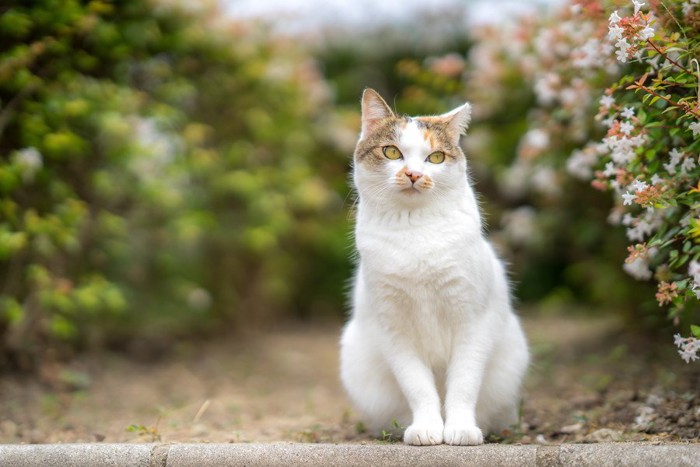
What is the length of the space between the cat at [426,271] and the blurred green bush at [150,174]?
7.49 ft

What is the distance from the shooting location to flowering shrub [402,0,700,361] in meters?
2.77

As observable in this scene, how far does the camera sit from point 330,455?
2.61 metres

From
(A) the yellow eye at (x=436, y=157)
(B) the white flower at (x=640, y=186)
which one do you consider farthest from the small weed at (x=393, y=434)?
(B) the white flower at (x=640, y=186)

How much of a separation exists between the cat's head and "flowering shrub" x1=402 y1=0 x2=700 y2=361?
2.15ft

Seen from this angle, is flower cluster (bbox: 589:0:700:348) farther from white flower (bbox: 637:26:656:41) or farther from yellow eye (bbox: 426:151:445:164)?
yellow eye (bbox: 426:151:445:164)

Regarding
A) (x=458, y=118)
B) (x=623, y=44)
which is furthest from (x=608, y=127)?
(x=458, y=118)

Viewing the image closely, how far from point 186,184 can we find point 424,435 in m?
3.89

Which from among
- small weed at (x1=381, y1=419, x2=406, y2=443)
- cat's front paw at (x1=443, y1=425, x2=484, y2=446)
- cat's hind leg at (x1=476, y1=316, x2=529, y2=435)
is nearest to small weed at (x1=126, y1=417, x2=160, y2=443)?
small weed at (x1=381, y1=419, x2=406, y2=443)

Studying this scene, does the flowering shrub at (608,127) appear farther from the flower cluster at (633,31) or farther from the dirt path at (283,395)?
the dirt path at (283,395)

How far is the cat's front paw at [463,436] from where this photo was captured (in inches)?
106

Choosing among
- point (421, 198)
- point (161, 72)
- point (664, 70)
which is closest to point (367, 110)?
point (421, 198)

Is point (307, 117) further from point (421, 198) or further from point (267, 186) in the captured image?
point (421, 198)

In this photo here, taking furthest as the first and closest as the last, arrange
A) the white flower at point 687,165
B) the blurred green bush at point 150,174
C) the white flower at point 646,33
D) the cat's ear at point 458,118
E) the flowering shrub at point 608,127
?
1. the blurred green bush at point 150,174
2. the cat's ear at point 458,118
3. the white flower at point 687,165
4. the flowering shrub at point 608,127
5. the white flower at point 646,33

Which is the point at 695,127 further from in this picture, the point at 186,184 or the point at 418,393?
the point at 186,184
